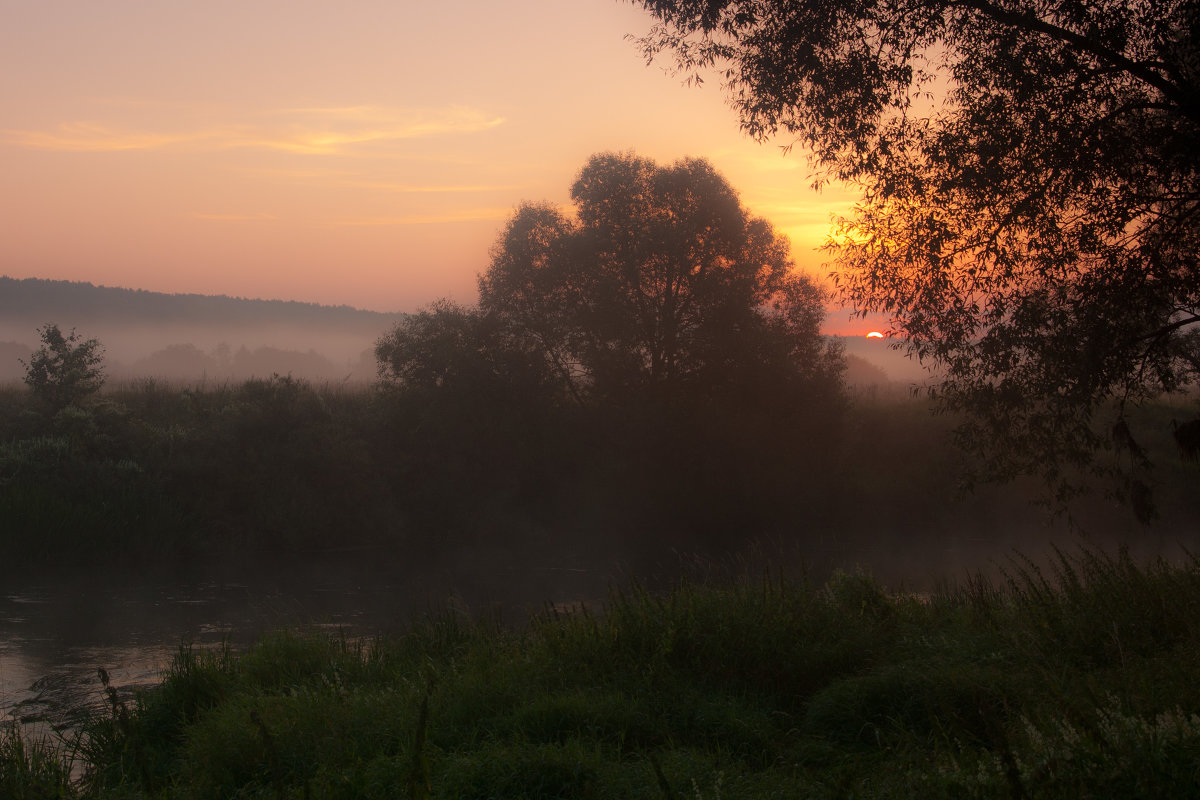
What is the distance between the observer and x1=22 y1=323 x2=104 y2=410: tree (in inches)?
919

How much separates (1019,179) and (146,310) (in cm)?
7900

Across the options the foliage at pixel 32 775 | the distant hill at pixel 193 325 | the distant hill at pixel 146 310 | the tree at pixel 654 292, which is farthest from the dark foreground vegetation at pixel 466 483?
the distant hill at pixel 146 310

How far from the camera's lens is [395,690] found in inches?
319

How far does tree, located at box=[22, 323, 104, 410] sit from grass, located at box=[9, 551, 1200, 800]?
16.7m

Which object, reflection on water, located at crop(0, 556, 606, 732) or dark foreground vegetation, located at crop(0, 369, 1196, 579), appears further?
dark foreground vegetation, located at crop(0, 369, 1196, 579)

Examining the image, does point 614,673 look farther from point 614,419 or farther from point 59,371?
point 59,371

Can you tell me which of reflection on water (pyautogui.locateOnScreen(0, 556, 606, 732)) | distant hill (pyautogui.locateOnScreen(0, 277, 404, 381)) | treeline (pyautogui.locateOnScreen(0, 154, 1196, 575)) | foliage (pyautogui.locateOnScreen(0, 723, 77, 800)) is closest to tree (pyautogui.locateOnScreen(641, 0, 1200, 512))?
reflection on water (pyautogui.locateOnScreen(0, 556, 606, 732))

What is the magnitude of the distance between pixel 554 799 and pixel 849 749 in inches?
88.5

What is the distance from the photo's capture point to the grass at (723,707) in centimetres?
489

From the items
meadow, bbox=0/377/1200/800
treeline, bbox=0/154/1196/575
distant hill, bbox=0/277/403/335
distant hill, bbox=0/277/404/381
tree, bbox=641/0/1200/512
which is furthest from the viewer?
distant hill, bbox=0/277/403/335

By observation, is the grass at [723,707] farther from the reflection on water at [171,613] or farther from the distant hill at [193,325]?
the distant hill at [193,325]

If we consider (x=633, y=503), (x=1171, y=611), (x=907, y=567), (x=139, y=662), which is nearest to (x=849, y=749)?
(x=1171, y=611)

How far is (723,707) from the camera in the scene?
7328 millimetres

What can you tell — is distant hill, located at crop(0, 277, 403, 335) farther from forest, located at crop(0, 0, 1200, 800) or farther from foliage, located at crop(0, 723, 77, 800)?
foliage, located at crop(0, 723, 77, 800)
